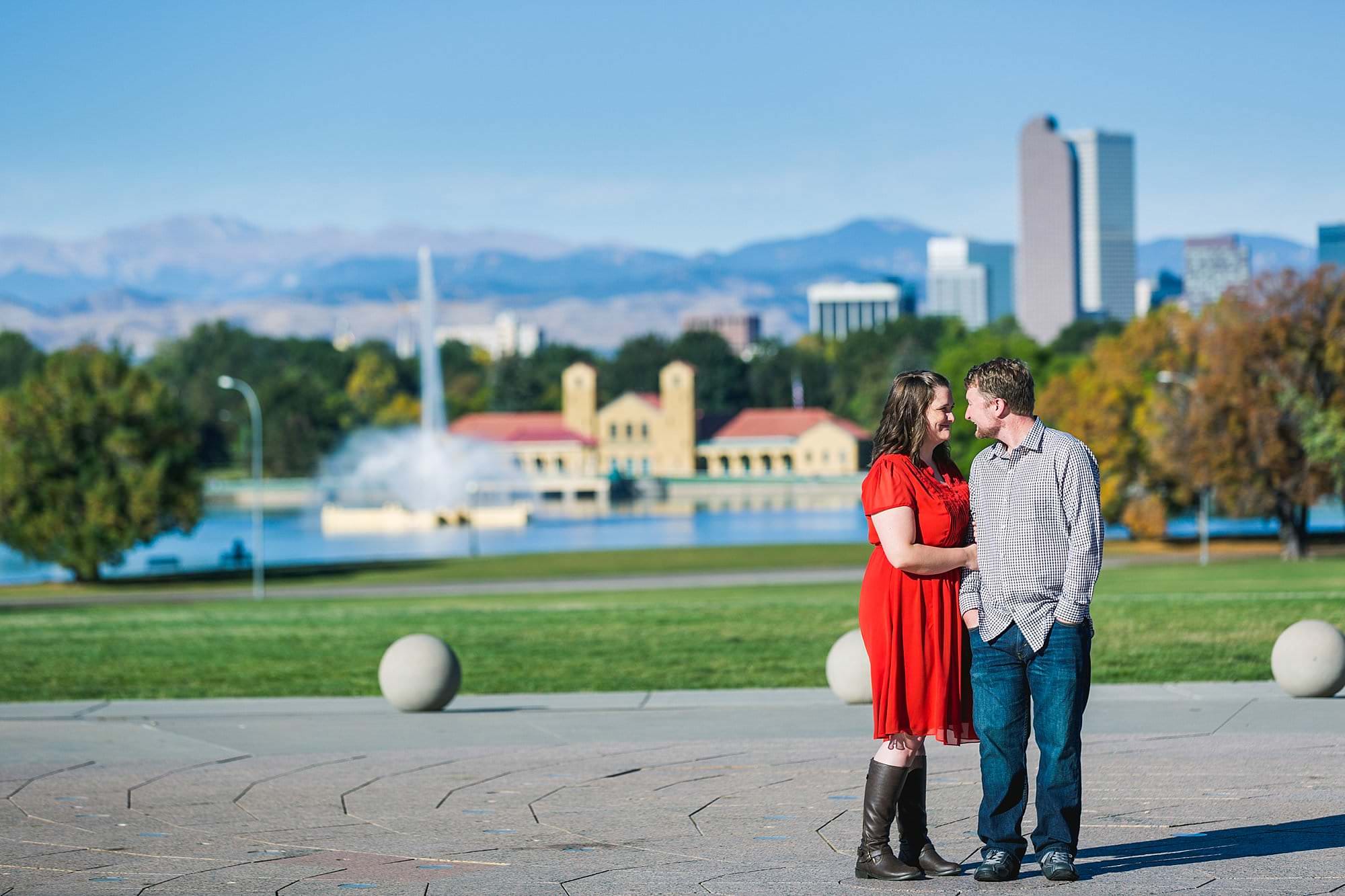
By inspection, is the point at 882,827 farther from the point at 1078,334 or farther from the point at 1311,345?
the point at 1078,334

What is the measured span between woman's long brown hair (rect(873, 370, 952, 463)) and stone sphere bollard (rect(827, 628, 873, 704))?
6.14m

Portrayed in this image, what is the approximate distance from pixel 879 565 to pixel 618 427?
163 meters

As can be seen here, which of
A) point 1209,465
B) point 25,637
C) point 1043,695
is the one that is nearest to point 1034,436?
point 1043,695

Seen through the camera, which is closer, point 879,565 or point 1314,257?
point 879,565

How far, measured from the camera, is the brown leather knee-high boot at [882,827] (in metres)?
7.32

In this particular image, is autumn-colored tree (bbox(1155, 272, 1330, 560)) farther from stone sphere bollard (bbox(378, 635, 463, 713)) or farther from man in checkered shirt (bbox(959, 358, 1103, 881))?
man in checkered shirt (bbox(959, 358, 1103, 881))

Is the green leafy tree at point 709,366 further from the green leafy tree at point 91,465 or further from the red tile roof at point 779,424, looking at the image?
the green leafy tree at point 91,465

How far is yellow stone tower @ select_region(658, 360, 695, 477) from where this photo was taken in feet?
547

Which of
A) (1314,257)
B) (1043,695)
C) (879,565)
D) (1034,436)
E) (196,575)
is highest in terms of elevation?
(1314,257)

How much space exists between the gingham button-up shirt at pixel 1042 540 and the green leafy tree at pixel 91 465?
51.6 metres

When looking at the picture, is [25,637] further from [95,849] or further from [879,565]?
[879,565]

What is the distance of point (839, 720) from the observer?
12641mm

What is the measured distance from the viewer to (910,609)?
7.18 meters

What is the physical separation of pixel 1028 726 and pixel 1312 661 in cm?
657
